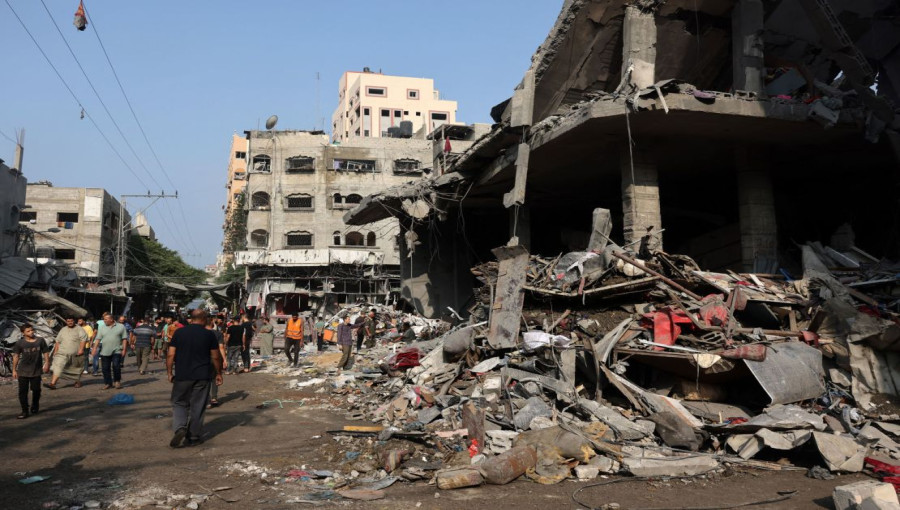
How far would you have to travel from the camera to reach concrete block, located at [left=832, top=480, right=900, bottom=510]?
412 centimetres

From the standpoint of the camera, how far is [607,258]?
1024 centimetres

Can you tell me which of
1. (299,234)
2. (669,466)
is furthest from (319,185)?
(669,466)

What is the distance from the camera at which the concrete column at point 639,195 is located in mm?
12828

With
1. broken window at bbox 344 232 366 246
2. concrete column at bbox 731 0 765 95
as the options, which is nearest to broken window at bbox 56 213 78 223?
broken window at bbox 344 232 366 246

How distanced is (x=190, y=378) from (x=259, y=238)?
36653 mm

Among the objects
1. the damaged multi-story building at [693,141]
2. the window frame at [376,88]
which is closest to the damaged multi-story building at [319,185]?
the damaged multi-story building at [693,141]

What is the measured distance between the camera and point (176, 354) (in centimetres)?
695

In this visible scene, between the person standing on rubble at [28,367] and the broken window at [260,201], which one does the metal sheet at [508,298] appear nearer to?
the person standing on rubble at [28,367]

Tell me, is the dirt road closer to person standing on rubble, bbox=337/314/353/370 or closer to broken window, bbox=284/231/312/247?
person standing on rubble, bbox=337/314/353/370

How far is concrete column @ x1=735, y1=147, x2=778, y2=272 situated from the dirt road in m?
8.20

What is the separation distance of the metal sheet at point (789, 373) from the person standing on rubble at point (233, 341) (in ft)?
37.7

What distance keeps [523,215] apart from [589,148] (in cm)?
394

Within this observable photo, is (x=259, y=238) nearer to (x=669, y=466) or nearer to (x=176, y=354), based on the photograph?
(x=176, y=354)

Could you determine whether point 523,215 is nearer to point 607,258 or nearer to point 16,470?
point 607,258
